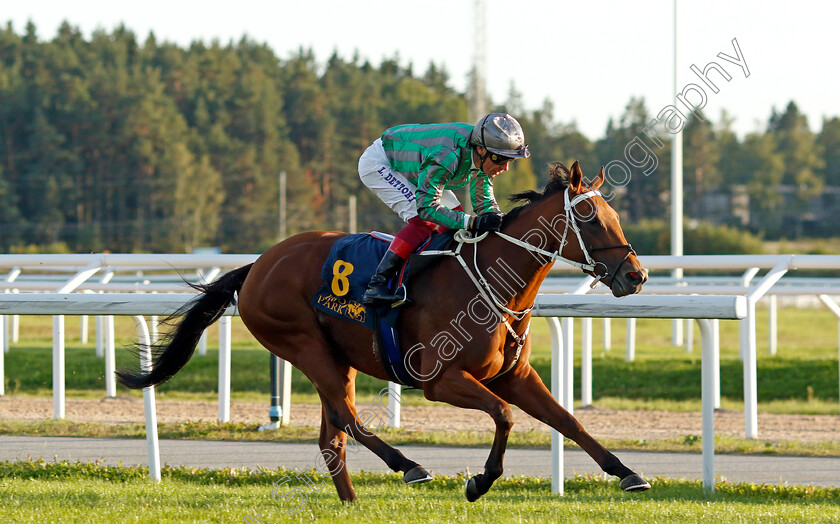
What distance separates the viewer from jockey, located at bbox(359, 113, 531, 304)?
4562 mm

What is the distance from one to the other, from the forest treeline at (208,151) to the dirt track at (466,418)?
135 ft

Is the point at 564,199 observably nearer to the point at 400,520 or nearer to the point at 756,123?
the point at 400,520

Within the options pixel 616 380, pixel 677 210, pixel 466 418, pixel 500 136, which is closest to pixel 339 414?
pixel 500 136

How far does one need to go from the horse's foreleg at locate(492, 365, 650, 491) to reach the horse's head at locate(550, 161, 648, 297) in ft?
1.95

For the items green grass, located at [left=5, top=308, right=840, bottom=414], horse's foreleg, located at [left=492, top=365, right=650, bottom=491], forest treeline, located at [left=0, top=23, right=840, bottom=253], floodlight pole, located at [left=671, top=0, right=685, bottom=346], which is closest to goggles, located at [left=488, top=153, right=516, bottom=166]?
horse's foreleg, located at [left=492, top=365, right=650, bottom=491]

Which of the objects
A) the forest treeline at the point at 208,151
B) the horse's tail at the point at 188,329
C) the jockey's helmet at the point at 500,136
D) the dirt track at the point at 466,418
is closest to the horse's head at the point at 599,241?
the jockey's helmet at the point at 500,136

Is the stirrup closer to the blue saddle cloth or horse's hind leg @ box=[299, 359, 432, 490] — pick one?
the blue saddle cloth

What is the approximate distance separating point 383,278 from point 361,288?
0.19 metres

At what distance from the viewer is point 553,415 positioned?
176 inches

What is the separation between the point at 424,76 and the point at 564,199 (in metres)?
78.4

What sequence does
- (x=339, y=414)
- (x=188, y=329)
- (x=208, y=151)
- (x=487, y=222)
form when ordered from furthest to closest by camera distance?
(x=208, y=151)
(x=188, y=329)
(x=339, y=414)
(x=487, y=222)

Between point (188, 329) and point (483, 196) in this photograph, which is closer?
point (483, 196)

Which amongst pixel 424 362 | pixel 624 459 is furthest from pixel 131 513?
pixel 624 459

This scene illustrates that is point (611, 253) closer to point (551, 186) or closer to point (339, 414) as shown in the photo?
point (551, 186)
